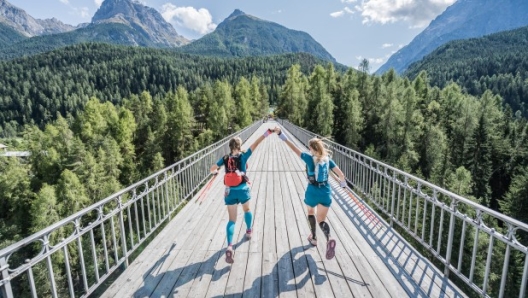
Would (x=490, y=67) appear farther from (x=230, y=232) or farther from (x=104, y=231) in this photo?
(x=104, y=231)

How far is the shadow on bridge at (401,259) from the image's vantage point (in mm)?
3822

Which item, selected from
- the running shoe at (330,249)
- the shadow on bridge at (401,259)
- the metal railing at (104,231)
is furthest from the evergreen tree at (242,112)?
the running shoe at (330,249)

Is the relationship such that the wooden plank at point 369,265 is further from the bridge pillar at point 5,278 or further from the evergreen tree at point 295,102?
the evergreen tree at point 295,102

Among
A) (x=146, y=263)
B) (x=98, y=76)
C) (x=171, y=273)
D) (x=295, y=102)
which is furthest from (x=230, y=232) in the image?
(x=98, y=76)

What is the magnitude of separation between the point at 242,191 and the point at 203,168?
19.7 feet

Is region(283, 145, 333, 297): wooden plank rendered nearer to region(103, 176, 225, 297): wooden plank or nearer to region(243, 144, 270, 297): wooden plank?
region(243, 144, 270, 297): wooden plank

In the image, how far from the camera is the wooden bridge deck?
3.79 metres

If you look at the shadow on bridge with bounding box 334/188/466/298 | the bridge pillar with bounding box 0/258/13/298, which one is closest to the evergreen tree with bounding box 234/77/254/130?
the shadow on bridge with bounding box 334/188/466/298

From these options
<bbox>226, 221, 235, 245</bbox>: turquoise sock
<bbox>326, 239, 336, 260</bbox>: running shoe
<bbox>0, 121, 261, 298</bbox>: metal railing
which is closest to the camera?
<bbox>0, 121, 261, 298</bbox>: metal railing

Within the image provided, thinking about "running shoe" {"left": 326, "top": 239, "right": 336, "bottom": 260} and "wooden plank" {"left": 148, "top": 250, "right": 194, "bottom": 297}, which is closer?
"wooden plank" {"left": 148, "top": 250, "right": 194, "bottom": 297}

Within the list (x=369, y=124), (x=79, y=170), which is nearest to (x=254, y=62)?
(x=369, y=124)

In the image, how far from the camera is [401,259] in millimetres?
4578

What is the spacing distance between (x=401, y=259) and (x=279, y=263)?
72.4 inches

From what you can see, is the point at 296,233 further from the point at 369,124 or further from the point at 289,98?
the point at 289,98
